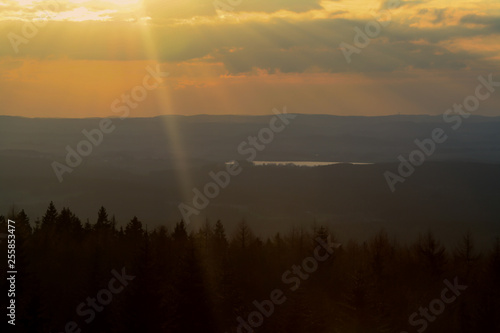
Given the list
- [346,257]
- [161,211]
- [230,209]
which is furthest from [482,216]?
[346,257]

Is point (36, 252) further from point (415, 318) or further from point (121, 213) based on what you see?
point (121, 213)

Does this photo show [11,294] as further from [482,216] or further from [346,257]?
[482,216]

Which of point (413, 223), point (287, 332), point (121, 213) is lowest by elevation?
point (287, 332)

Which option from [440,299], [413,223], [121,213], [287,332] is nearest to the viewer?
[287,332]

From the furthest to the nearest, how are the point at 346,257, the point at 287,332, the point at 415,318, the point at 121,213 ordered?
1. the point at 121,213
2. the point at 346,257
3. the point at 415,318
4. the point at 287,332

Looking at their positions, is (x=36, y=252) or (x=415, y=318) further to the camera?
(x=36, y=252)

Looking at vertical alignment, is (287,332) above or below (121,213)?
below

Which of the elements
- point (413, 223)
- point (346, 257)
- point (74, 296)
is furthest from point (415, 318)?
point (413, 223)
